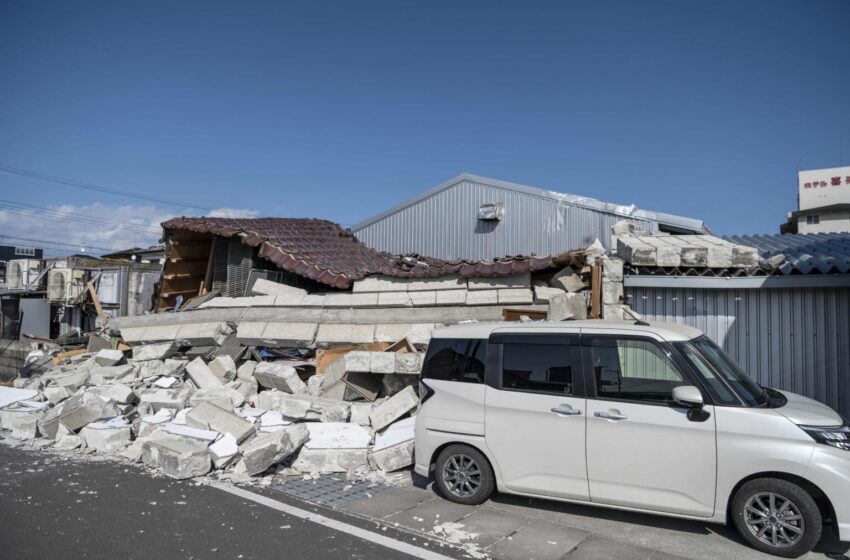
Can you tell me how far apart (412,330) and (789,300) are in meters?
5.87

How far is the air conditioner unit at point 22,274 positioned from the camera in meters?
21.8

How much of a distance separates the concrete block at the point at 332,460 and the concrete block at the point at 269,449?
230 millimetres

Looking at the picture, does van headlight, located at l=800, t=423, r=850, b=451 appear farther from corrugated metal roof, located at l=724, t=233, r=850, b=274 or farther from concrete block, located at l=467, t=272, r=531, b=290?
concrete block, located at l=467, t=272, r=531, b=290

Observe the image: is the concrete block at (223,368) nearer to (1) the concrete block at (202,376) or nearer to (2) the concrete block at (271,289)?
(1) the concrete block at (202,376)

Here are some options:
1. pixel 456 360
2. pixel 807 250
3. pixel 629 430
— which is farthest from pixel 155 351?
pixel 807 250

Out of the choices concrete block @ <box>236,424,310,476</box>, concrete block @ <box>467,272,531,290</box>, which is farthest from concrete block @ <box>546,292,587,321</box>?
concrete block @ <box>236,424,310,476</box>

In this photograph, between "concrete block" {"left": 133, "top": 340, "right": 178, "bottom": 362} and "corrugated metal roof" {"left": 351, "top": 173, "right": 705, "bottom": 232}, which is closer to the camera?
"concrete block" {"left": 133, "top": 340, "right": 178, "bottom": 362}

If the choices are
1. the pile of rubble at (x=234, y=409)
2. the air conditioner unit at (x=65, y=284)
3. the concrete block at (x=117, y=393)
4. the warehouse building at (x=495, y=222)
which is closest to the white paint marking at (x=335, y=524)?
the pile of rubble at (x=234, y=409)

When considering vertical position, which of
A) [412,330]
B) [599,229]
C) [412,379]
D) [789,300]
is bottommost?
[412,379]

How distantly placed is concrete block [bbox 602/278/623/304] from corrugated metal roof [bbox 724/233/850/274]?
2271mm

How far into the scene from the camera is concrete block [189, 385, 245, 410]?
28.8 feet

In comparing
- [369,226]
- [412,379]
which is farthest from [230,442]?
[369,226]

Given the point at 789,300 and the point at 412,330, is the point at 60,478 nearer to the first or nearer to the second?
the point at 412,330

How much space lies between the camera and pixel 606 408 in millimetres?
5344
